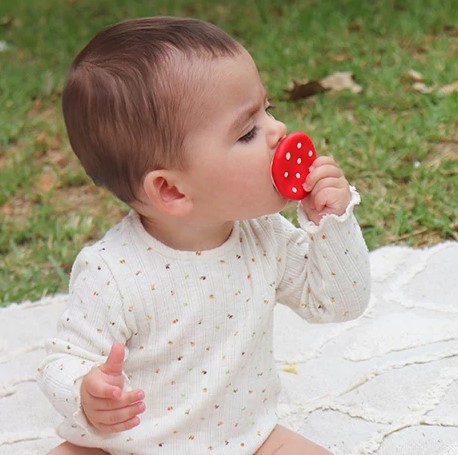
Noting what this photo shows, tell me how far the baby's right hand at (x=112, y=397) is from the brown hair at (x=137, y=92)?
0.96 ft

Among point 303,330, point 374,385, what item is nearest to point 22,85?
point 303,330

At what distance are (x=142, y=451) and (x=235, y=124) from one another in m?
0.57

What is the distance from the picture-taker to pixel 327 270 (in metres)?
1.61

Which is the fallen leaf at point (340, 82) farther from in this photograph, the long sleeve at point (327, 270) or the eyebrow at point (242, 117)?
the eyebrow at point (242, 117)

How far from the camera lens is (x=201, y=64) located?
4.82 ft

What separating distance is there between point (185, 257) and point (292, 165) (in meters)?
0.24

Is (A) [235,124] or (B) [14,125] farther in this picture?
(B) [14,125]

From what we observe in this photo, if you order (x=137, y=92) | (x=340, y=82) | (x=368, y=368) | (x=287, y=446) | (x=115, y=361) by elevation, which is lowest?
(x=340, y=82)

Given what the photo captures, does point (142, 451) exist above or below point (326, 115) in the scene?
above

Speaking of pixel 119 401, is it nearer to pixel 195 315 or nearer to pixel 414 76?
pixel 195 315

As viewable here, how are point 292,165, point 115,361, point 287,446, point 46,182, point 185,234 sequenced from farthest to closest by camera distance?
1. point 46,182
2. point 287,446
3. point 185,234
4. point 292,165
5. point 115,361

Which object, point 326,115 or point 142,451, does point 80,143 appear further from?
point 326,115

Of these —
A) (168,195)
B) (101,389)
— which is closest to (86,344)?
(101,389)

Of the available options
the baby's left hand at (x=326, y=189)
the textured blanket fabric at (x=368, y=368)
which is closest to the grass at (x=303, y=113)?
the textured blanket fabric at (x=368, y=368)
